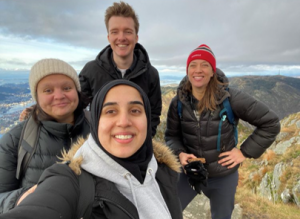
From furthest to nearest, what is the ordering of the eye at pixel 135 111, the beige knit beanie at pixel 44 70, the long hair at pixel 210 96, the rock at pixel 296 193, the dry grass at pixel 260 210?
the rock at pixel 296 193
the dry grass at pixel 260 210
the long hair at pixel 210 96
the beige knit beanie at pixel 44 70
the eye at pixel 135 111

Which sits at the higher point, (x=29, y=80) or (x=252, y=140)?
(x=29, y=80)

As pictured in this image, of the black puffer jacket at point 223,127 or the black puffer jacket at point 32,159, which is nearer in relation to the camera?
the black puffer jacket at point 32,159

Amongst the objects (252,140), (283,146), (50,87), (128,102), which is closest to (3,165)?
(50,87)

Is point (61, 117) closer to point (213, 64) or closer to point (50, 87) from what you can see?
point (50, 87)

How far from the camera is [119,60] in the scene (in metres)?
4.38

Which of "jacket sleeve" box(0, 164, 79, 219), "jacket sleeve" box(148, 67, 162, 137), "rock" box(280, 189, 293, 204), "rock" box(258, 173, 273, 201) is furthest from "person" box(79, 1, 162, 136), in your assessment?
"rock" box(258, 173, 273, 201)

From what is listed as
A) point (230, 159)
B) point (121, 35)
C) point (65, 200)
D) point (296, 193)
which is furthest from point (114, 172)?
point (296, 193)

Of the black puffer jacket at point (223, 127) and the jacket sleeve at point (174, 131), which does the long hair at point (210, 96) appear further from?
the jacket sleeve at point (174, 131)

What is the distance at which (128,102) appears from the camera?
1.98 metres

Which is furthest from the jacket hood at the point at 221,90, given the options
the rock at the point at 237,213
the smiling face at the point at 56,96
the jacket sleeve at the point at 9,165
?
the rock at the point at 237,213

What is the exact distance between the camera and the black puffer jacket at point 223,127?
10.8ft

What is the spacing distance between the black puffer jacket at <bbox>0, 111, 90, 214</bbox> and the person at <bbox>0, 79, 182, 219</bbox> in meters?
0.66

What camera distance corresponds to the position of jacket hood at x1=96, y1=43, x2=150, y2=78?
4.30 metres

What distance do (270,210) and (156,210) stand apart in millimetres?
6773
